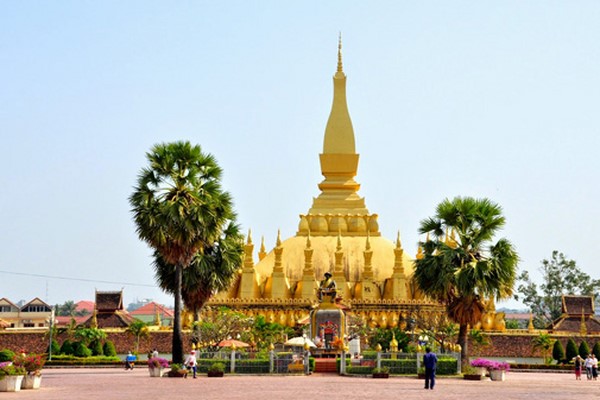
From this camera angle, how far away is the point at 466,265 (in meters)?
45.8

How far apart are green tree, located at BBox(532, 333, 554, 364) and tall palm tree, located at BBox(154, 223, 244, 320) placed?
832 inches

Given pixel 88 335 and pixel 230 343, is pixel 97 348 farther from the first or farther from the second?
pixel 230 343

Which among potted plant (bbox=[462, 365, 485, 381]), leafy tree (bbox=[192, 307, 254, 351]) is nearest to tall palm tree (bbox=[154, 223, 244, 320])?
leafy tree (bbox=[192, 307, 254, 351])

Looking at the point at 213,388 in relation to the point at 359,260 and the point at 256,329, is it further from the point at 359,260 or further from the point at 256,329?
the point at 359,260

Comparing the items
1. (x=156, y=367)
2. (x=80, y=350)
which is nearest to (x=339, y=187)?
(x=80, y=350)

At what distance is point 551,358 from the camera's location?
63.5 meters

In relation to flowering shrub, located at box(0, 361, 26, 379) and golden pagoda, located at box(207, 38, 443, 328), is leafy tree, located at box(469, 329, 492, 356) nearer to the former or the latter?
golden pagoda, located at box(207, 38, 443, 328)

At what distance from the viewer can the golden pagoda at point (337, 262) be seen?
67938 mm

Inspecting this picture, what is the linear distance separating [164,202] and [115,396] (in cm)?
1541

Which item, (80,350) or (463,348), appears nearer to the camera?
(463,348)

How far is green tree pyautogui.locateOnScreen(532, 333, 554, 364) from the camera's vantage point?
62.3 m

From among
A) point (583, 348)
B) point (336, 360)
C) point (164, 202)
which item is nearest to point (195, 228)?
point (164, 202)

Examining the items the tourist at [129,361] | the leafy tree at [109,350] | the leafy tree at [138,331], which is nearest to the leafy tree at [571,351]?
the tourist at [129,361]

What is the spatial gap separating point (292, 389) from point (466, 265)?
14.6 metres
